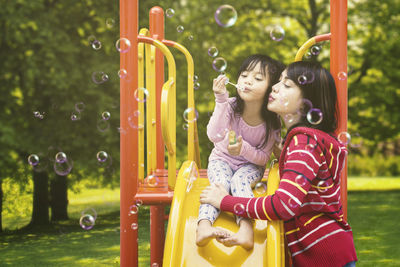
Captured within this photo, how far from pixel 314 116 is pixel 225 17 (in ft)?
4.55

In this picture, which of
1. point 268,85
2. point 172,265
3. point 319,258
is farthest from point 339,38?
point 172,265

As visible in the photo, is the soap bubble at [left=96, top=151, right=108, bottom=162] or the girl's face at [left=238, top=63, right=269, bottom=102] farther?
the soap bubble at [left=96, top=151, right=108, bottom=162]

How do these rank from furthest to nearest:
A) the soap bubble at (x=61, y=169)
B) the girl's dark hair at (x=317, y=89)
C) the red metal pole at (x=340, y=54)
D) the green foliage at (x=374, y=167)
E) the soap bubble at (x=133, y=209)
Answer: the green foliage at (x=374, y=167) < the soap bubble at (x=61, y=169) < the soap bubble at (x=133, y=209) < the red metal pole at (x=340, y=54) < the girl's dark hair at (x=317, y=89)

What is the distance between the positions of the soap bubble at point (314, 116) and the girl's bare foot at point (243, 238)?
0.63 m

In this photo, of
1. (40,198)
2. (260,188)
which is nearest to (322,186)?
(260,188)

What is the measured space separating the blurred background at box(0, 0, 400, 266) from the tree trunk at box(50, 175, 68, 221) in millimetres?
18

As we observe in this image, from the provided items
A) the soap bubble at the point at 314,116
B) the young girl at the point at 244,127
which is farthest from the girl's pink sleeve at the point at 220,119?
the soap bubble at the point at 314,116

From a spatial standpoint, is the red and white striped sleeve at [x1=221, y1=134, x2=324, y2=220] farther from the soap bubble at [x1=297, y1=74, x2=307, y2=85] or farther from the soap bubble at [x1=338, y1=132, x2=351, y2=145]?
the soap bubble at [x1=338, y1=132, x2=351, y2=145]

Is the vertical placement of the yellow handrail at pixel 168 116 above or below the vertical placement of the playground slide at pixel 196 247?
above

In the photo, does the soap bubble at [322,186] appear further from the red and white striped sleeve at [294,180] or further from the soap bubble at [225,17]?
the soap bubble at [225,17]

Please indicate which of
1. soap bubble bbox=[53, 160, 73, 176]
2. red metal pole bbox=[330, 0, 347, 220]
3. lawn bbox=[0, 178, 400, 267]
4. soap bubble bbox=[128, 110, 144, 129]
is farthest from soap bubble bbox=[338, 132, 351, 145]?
lawn bbox=[0, 178, 400, 267]

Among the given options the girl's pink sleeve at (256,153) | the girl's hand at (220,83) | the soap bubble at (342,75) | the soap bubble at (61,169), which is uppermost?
the soap bubble at (342,75)

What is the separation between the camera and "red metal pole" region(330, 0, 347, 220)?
282 centimetres

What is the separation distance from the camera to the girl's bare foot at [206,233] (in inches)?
93.8
